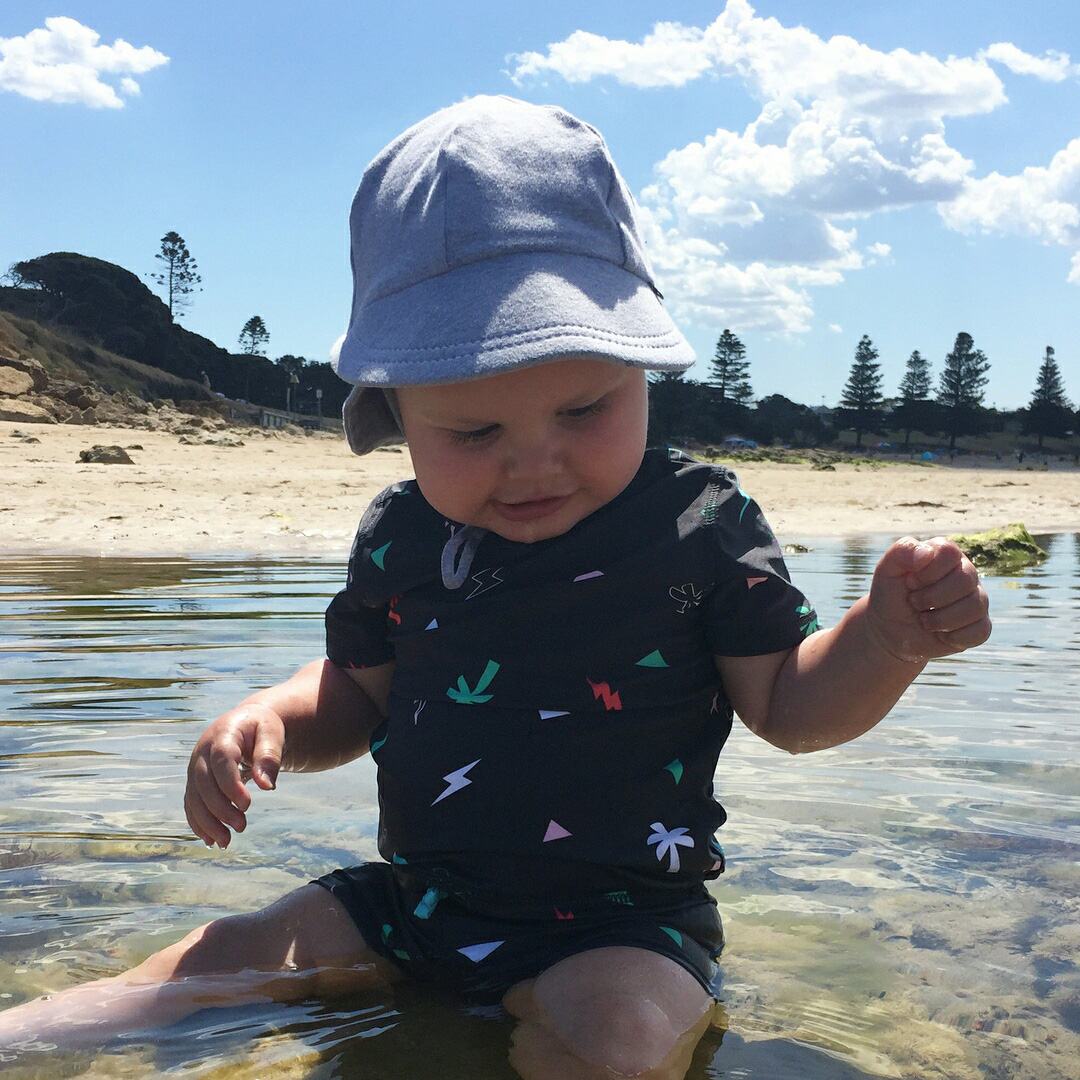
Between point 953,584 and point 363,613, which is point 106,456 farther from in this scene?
point 953,584

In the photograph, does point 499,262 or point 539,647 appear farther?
point 539,647

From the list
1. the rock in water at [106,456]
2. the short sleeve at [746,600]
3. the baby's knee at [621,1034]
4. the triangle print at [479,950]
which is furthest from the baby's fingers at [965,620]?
the rock in water at [106,456]

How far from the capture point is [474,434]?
1452 millimetres

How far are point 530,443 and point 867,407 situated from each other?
5491 centimetres

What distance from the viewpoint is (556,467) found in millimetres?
1438

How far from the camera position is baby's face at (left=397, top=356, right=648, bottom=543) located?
1.41 meters

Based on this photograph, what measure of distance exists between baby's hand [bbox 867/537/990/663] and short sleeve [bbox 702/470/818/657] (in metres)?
0.17

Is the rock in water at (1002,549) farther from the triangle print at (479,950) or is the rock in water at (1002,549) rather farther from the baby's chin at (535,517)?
the triangle print at (479,950)

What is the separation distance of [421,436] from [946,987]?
3.14ft

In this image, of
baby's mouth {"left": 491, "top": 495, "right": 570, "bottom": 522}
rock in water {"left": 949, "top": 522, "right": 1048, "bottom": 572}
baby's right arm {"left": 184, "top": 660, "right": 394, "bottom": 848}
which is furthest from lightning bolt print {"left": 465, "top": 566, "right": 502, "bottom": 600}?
rock in water {"left": 949, "top": 522, "right": 1048, "bottom": 572}

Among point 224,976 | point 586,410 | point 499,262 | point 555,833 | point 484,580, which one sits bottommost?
point 224,976

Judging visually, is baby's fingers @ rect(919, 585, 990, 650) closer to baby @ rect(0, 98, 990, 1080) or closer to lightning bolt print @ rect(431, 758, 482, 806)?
baby @ rect(0, 98, 990, 1080)

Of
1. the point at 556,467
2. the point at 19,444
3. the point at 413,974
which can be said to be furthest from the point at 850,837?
the point at 19,444

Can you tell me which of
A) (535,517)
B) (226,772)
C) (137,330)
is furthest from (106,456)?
(137,330)
